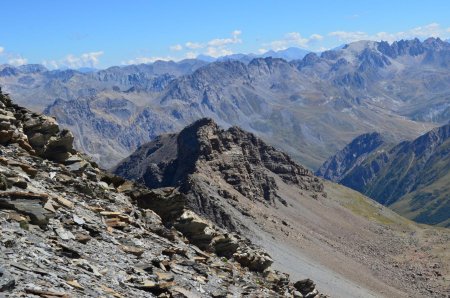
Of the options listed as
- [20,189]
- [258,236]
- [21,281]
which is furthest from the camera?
[258,236]

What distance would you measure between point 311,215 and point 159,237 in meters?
142

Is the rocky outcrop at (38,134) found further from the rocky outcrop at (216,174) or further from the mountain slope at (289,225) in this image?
the rocky outcrop at (216,174)

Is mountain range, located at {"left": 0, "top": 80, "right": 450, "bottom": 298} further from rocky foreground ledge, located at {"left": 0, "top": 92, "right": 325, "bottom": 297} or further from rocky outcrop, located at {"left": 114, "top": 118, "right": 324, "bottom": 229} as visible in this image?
rocky outcrop, located at {"left": 114, "top": 118, "right": 324, "bottom": 229}

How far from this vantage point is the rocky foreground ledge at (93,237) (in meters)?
25.5

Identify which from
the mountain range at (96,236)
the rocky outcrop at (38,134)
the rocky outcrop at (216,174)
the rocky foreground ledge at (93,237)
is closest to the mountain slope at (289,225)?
the rocky outcrop at (216,174)

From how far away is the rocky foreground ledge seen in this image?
2548cm

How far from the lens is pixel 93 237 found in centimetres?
3231

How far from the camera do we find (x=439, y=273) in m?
157

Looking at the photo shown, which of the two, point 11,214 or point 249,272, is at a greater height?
point 11,214

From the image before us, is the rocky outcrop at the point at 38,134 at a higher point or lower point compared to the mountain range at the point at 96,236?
higher

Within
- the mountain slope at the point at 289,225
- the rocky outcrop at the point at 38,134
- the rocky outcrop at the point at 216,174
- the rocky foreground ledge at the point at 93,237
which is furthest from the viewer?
the rocky outcrop at the point at 216,174

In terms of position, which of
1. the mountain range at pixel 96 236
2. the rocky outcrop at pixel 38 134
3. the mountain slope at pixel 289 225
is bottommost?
the mountain slope at pixel 289 225

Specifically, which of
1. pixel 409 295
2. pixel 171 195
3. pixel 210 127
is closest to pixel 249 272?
pixel 171 195

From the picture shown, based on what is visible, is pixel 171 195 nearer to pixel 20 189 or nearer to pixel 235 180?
pixel 20 189
